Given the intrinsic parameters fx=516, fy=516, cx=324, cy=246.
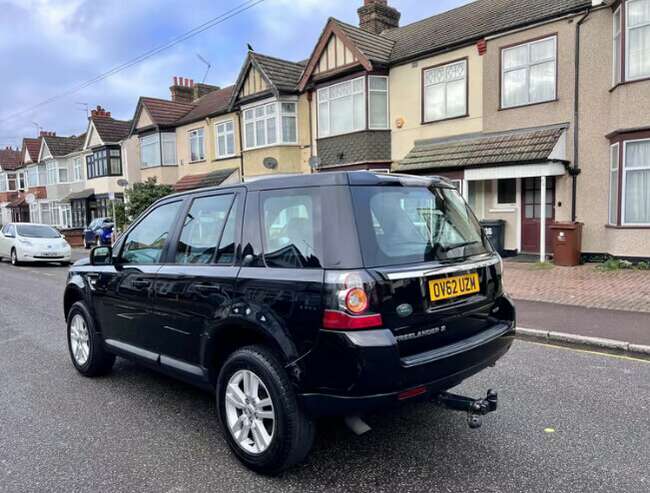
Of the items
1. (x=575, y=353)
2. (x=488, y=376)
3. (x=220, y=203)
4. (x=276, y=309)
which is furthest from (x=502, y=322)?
(x=575, y=353)

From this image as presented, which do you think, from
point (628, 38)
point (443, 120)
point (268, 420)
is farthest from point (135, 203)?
point (268, 420)

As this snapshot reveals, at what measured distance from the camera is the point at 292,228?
3.40 m

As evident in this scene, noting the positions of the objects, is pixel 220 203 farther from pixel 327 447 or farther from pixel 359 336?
pixel 327 447

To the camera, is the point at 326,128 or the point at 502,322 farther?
the point at 326,128

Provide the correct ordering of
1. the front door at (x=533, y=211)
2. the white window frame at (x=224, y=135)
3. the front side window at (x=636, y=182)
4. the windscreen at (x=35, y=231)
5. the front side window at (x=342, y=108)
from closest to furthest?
1. the front side window at (x=636, y=182)
2. the front door at (x=533, y=211)
3. the front side window at (x=342, y=108)
4. the windscreen at (x=35, y=231)
5. the white window frame at (x=224, y=135)

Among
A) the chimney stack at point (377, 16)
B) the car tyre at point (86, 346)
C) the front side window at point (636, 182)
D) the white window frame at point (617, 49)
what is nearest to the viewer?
the car tyre at point (86, 346)

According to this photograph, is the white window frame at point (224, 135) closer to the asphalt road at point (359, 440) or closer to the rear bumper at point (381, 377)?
the asphalt road at point (359, 440)

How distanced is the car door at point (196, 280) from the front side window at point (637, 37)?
38.6 ft

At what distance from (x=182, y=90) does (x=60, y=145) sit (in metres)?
16.7

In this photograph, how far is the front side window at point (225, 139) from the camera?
23969mm

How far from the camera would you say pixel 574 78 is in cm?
1316

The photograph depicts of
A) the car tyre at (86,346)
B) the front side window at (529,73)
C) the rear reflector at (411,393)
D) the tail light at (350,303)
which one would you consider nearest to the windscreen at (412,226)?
the tail light at (350,303)

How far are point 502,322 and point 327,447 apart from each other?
5.20ft

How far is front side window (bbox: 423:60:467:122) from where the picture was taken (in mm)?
15500
